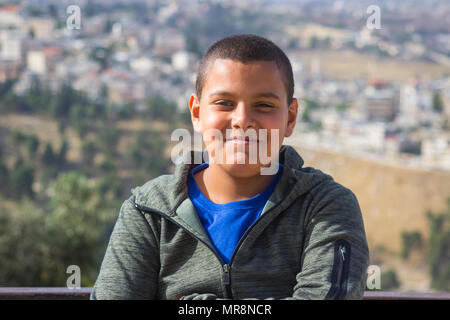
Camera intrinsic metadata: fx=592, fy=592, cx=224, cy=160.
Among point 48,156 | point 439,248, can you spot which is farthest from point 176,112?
point 439,248

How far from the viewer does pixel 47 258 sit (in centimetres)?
770

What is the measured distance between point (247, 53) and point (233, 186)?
A: 0.17 m

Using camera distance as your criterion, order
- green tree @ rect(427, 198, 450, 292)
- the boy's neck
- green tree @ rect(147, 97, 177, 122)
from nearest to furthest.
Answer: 1. the boy's neck
2. green tree @ rect(427, 198, 450, 292)
3. green tree @ rect(147, 97, 177, 122)

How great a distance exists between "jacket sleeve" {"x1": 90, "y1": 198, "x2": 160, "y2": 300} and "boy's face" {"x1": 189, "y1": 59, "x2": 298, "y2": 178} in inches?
5.1

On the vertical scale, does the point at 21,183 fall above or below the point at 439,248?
above

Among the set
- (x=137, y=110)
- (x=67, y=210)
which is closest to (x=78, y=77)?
(x=137, y=110)

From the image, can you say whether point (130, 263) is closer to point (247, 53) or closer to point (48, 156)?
point (247, 53)

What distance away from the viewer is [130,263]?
2.32ft

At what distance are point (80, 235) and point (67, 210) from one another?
0.62 m

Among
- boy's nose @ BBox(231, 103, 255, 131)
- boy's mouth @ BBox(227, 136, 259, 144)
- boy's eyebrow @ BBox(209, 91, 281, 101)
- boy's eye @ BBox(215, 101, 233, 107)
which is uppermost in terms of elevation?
boy's eyebrow @ BBox(209, 91, 281, 101)

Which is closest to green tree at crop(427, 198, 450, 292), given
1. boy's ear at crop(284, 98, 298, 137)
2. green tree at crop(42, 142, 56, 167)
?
green tree at crop(42, 142, 56, 167)

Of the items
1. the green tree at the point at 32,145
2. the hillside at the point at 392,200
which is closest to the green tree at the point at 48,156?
the green tree at the point at 32,145

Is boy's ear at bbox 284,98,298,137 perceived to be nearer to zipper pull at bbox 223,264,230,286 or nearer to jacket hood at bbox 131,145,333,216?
jacket hood at bbox 131,145,333,216

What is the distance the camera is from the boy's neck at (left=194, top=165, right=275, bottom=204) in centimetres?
76
